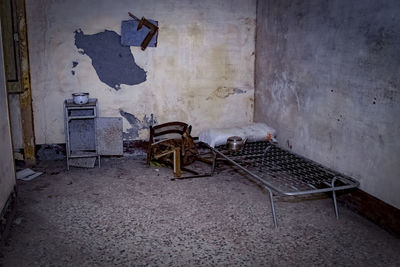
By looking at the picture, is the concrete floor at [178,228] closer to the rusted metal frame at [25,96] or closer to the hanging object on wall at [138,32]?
the rusted metal frame at [25,96]

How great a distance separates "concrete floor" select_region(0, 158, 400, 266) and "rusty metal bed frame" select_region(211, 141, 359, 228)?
0.28 m

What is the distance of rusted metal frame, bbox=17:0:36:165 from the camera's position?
5160mm

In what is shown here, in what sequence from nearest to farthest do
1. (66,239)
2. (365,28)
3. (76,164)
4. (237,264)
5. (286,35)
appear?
(237,264) → (66,239) → (365,28) → (286,35) → (76,164)

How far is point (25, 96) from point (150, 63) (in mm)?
1945

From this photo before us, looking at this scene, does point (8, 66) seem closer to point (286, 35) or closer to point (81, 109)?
point (81, 109)

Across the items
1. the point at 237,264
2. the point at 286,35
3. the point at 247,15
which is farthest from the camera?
the point at 247,15

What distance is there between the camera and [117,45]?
562cm

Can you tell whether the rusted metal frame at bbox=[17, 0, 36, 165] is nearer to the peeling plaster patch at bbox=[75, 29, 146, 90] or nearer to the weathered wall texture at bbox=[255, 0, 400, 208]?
the peeling plaster patch at bbox=[75, 29, 146, 90]

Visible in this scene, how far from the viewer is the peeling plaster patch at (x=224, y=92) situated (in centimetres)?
618

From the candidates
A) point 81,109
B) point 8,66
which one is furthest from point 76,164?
point 8,66

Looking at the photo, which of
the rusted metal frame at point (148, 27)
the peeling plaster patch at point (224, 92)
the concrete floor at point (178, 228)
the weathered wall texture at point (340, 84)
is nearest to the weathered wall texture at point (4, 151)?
the concrete floor at point (178, 228)

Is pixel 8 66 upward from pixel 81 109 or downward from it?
upward

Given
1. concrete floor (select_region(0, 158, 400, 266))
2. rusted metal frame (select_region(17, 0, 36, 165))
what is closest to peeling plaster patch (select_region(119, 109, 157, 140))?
concrete floor (select_region(0, 158, 400, 266))

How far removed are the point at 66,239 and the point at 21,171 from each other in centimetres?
226
